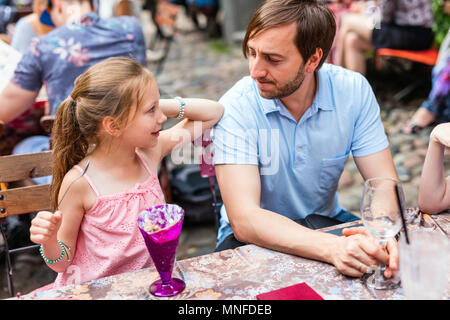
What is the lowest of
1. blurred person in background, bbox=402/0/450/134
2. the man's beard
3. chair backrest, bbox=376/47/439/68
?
blurred person in background, bbox=402/0/450/134

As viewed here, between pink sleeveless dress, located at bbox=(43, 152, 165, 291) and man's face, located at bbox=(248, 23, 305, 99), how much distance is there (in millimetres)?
734

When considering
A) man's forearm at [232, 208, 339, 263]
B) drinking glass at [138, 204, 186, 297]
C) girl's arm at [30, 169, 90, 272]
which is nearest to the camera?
drinking glass at [138, 204, 186, 297]

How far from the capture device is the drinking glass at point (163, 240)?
1.35 meters

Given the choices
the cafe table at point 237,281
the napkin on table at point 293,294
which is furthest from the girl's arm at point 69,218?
the napkin on table at point 293,294

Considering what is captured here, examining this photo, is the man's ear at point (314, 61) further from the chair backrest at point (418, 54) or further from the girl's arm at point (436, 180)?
the chair backrest at point (418, 54)

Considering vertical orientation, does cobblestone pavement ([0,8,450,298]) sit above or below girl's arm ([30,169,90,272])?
below

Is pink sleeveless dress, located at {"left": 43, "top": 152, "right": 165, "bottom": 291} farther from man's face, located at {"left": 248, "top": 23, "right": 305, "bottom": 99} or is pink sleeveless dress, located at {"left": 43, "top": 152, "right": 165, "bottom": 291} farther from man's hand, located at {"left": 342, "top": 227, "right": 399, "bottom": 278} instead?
man's hand, located at {"left": 342, "top": 227, "right": 399, "bottom": 278}

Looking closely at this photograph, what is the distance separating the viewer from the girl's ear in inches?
74.3

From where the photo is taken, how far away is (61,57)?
297 cm

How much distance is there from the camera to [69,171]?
1938 millimetres

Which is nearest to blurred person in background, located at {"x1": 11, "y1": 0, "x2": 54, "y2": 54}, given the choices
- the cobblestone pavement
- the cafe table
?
A: the cobblestone pavement

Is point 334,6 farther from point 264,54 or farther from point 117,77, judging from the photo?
point 117,77

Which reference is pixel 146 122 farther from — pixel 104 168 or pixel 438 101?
pixel 438 101

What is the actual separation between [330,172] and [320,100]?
0.35 meters
